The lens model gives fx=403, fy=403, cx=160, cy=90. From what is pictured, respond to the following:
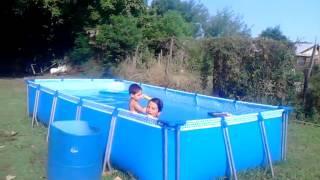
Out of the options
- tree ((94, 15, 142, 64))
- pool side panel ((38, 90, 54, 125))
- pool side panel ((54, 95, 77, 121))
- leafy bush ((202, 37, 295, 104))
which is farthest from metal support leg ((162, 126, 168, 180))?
tree ((94, 15, 142, 64))

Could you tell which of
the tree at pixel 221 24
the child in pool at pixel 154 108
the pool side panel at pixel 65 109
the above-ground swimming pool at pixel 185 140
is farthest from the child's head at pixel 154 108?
the tree at pixel 221 24

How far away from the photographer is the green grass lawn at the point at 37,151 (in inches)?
247

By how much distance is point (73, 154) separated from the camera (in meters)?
4.99

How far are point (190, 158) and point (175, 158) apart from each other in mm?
279

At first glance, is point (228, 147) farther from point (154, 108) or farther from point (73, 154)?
point (73, 154)

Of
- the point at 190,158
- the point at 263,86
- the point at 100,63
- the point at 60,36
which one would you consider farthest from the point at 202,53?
the point at 60,36

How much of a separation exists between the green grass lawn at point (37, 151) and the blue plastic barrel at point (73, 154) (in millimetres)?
956

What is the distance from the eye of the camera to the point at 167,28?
70.1ft

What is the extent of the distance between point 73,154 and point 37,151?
255cm

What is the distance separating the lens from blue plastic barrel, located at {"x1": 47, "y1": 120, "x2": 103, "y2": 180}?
4.98 m

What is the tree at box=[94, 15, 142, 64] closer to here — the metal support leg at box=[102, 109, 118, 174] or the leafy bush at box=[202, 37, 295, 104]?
the leafy bush at box=[202, 37, 295, 104]

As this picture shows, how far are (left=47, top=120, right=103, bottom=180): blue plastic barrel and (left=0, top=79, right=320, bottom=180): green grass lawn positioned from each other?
0.96m

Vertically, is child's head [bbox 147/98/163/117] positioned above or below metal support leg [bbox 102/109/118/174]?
above

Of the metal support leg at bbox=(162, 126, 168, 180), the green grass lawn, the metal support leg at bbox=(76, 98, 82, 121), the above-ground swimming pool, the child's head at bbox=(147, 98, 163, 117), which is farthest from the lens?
the metal support leg at bbox=(76, 98, 82, 121)
